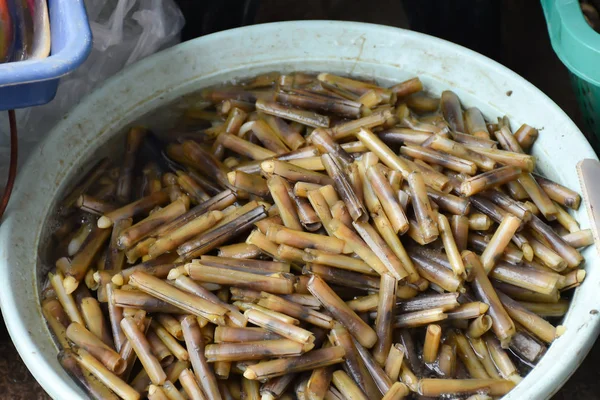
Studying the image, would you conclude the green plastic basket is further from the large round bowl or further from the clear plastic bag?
the clear plastic bag

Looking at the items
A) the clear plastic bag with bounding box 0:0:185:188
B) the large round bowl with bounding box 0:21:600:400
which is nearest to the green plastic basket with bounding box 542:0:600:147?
the large round bowl with bounding box 0:21:600:400

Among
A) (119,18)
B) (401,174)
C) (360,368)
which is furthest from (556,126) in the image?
(119,18)

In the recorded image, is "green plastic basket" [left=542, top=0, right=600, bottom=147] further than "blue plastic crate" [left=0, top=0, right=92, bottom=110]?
Yes

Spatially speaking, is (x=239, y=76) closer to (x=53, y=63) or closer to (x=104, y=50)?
(x=104, y=50)

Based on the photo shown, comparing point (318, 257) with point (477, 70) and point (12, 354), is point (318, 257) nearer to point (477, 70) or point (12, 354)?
point (477, 70)

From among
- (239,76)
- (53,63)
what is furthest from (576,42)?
(53,63)

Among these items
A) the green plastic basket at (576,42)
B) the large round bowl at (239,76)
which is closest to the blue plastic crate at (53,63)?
the large round bowl at (239,76)
